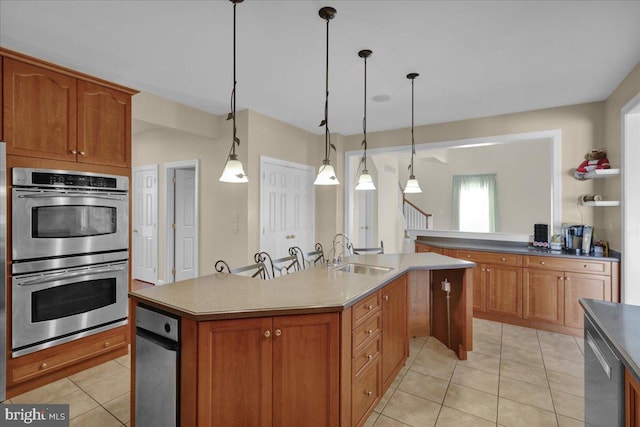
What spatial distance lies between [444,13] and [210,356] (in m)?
2.45

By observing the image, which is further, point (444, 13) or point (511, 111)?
point (511, 111)

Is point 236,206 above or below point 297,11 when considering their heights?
below

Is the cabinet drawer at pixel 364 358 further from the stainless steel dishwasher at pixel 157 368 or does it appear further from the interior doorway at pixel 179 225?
the interior doorway at pixel 179 225

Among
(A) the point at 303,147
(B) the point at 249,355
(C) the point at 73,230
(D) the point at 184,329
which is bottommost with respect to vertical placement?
(B) the point at 249,355

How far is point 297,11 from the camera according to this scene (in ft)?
6.78

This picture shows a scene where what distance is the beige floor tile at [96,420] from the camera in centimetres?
204

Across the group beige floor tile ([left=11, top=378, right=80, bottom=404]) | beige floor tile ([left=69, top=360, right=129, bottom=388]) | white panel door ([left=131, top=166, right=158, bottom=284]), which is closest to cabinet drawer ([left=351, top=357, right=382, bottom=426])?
beige floor tile ([left=69, top=360, right=129, bottom=388])

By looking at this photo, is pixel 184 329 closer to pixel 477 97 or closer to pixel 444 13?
pixel 444 13

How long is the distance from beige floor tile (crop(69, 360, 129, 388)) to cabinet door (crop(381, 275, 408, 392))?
7.12 ft

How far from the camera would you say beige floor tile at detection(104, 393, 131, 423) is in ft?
6.94

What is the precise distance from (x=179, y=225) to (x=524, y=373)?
4.79 metres

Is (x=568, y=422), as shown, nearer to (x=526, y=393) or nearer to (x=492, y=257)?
(x=526, y=393)

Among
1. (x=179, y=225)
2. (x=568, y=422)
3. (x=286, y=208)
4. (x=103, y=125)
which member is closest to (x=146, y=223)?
(x=179, y=225)

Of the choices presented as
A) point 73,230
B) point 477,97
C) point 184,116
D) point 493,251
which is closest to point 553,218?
point 493,251
